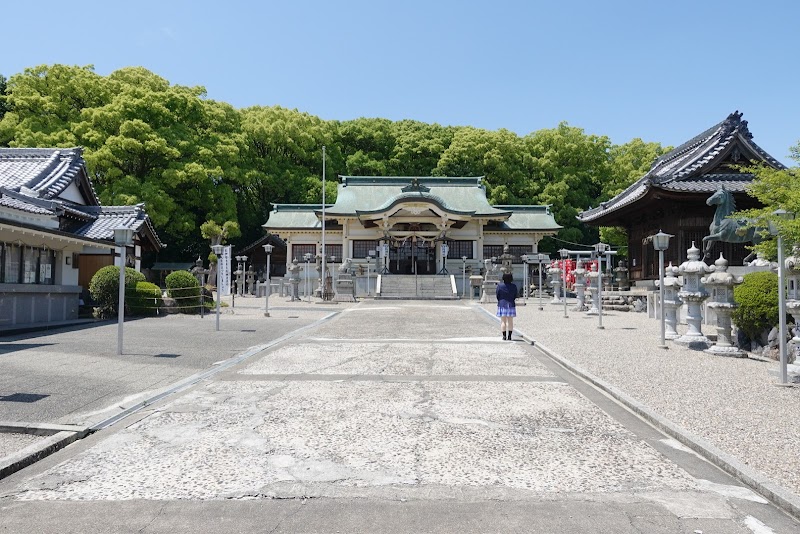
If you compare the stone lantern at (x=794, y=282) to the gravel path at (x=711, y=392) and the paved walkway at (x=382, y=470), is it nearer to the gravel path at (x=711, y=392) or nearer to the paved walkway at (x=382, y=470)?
the gravel path at (x=711, y=392)

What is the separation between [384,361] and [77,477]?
5.72 meters

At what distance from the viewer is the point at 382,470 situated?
4051 millimetres

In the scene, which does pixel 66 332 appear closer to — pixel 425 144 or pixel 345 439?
pixel 345 439

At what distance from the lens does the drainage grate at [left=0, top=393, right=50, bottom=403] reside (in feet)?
20.2

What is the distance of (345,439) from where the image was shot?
4797 mm

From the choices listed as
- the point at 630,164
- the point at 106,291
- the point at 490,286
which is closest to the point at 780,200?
the point at 106,291

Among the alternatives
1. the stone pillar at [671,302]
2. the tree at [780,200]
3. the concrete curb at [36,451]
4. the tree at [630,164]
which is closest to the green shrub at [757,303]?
the tree at [780,200]

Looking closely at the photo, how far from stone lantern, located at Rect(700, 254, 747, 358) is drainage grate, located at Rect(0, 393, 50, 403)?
11.2 m

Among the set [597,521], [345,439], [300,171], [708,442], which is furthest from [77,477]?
[300,171]

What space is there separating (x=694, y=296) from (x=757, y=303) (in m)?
1.11

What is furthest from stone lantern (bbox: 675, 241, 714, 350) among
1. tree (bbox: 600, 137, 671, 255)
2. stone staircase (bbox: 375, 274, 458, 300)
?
tree (bbox: 600, 137, 671, 255)

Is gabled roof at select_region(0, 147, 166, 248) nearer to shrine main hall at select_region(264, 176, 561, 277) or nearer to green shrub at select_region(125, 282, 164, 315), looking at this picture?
green shrub at select_region(125, 282, 164, 315)

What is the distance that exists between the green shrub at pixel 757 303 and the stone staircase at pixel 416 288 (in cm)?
2242

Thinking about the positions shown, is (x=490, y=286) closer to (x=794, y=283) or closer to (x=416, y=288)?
(x=416, y=288)
